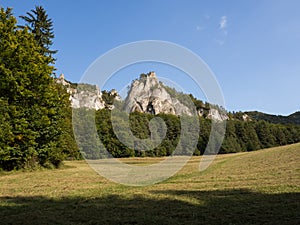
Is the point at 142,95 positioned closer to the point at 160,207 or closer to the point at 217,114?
the point at 217,114

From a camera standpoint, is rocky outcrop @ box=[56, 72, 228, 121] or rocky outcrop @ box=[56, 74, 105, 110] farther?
rocky outcrop @ box=[56, 72, 228, 121]

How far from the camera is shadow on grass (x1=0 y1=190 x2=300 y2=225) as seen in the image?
29.3ft

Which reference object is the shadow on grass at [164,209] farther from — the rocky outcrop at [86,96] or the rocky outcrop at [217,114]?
the rocky outcrop at [217,114]

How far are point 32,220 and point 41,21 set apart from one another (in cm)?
3786

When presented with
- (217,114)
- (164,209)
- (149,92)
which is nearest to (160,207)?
(164,209)

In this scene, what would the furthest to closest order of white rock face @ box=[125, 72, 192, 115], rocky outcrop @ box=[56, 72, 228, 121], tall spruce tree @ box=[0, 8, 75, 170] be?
1. tall spruce tree @ box=[0, 8, 75, 170]
2. white rock face @ box=[125, 72, 192, 115]
3. rocky outcrop @ box=[56, 72, 228, 121]

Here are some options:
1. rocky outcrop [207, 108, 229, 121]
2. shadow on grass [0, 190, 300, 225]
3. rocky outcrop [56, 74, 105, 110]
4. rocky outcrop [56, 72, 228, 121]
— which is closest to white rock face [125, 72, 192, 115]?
rocky outcrop [56, 72, 228, 121]

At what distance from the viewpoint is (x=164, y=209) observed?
10.5m

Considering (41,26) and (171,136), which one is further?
(171,136)

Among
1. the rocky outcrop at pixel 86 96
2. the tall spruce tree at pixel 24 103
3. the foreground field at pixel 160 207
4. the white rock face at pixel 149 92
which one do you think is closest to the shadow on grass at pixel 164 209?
the foreground field at pixel 160 207

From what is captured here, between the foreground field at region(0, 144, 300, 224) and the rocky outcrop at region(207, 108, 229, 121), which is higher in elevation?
the rocky outcrop at region(207, 108, 229, 121)

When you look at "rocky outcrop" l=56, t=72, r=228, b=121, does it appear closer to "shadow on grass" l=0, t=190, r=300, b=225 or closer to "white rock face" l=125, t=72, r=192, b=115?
"white rock face" l=125, t=72, r=192, b=115

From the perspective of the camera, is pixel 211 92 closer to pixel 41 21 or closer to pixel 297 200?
pixel 297 200

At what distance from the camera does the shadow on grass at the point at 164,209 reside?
29.3ft
